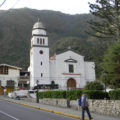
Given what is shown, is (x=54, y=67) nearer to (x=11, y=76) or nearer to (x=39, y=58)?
(x=39, y=58)

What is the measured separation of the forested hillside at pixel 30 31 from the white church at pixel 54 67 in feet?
164

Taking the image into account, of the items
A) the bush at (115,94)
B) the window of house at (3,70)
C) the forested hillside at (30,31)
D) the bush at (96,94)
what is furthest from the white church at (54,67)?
the forested hillside at (30,31)

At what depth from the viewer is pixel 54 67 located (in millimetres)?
58719

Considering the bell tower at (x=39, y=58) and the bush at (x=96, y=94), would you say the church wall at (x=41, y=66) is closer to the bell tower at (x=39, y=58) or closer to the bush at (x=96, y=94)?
the bell tower at (x=39, y=58)

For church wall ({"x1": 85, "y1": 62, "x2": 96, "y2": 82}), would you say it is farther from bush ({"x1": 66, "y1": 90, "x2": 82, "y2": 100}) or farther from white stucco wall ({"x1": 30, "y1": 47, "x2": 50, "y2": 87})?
bush ({"x1": 66, "y1": 90, "x2": 82, "y2": 100})

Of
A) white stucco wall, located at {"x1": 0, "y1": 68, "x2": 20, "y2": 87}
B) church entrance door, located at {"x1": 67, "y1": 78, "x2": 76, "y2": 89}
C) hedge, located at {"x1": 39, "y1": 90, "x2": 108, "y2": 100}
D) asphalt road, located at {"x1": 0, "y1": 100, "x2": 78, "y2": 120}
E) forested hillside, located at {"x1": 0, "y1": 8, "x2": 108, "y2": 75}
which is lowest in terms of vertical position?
asphalt road, located at {"x1": 0, "y1": 100, "x2": 78, "y2": 120}

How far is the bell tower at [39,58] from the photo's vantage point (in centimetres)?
5556

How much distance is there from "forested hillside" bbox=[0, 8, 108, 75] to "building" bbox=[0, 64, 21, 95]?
50.0 meters

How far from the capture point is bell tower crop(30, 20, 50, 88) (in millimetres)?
55562

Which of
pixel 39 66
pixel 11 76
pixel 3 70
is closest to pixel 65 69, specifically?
pixel 39 66

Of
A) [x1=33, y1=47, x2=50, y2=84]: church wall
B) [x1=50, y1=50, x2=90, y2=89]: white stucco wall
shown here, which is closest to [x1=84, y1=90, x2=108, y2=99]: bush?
[x1=33, y1=47, x2=50, y2=84]: church wall

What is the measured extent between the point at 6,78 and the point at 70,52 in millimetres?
16664

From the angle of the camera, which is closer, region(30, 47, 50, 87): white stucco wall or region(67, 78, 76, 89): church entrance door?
region(30, 47, 50, 87): white stucco wall

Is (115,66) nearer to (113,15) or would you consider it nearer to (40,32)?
(113,15)
